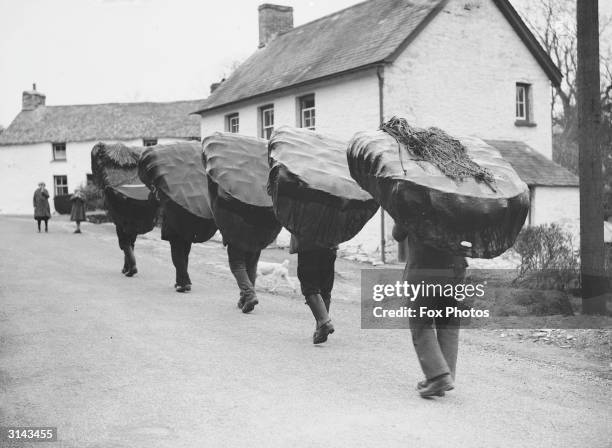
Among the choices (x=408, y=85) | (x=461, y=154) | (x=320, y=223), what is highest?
(x=408, y=85)

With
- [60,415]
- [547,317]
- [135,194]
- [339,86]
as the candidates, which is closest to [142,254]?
[135,194]

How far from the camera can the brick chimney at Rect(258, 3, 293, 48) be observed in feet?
99.9

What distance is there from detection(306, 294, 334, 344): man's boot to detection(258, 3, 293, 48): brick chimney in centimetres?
2484

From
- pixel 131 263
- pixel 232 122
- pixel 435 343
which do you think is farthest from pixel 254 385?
pixel 232 122

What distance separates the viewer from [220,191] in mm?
8438

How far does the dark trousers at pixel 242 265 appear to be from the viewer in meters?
8.83

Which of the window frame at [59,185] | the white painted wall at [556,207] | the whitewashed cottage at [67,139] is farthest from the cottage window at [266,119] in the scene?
the window frame at [59,185]

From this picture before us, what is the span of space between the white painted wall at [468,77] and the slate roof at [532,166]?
42 centimetres

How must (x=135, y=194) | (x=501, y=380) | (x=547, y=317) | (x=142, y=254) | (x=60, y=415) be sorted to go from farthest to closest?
(x=142, y=254) → (x=135, y=194) → (x=547, y=317) → (x=501, y=380) → (x=60, y=415)

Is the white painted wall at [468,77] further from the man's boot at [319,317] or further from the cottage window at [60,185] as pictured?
the cottage window at [60,185]

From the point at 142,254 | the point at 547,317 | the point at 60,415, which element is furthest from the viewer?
the point at 142,254

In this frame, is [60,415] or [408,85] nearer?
[60,415]

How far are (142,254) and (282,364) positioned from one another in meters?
Result: 11.8

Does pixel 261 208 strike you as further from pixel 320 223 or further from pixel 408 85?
pixel 408 85
